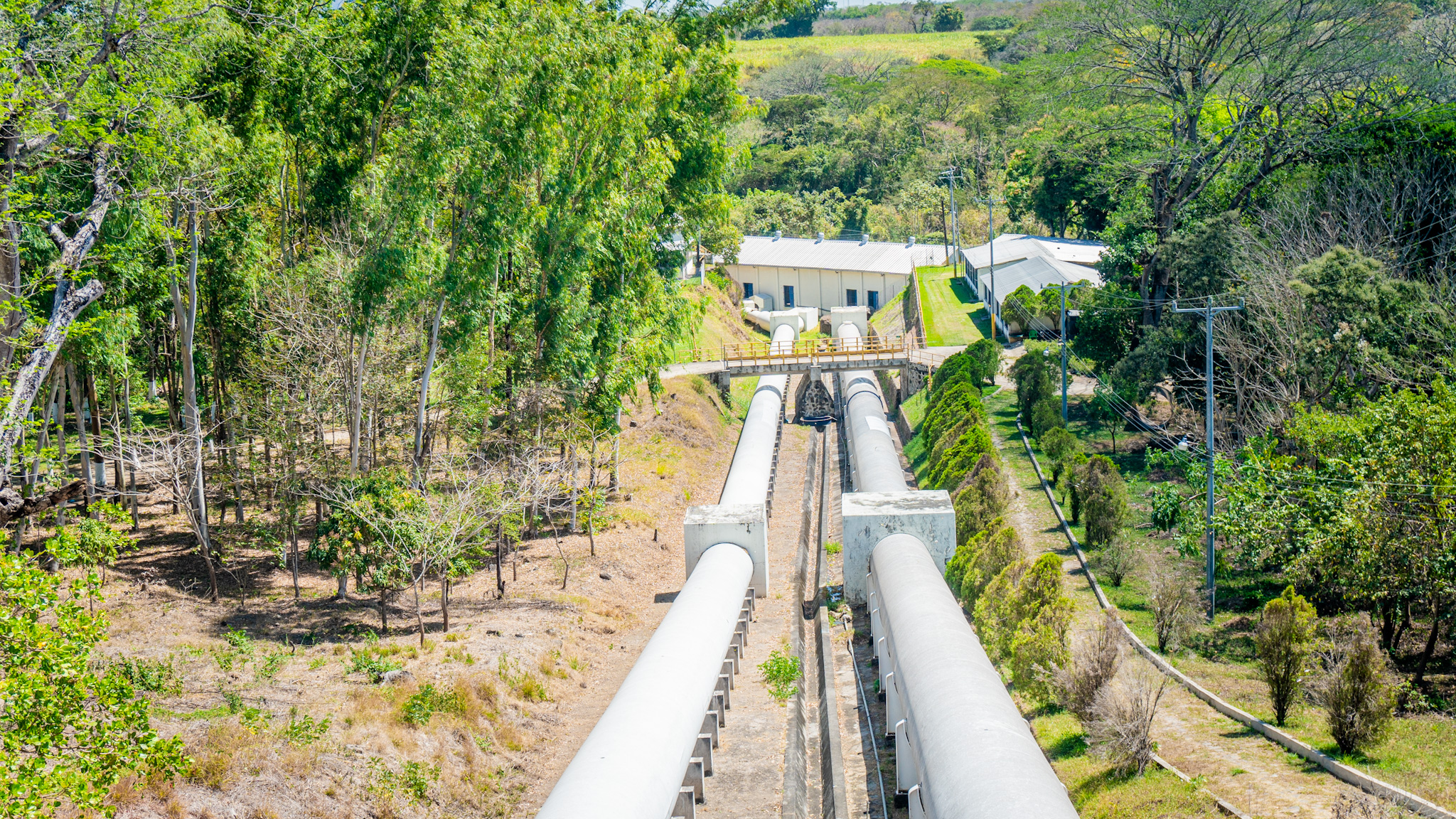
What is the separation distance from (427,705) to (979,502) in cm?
1489

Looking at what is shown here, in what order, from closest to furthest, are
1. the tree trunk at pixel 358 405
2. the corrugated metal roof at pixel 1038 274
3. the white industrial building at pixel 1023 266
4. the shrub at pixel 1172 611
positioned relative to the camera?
the shrub at pixel 1172 611 < the tree trunk at pixel 358 405 < the white industrial building at pixel 1023 266 < the corrugated metal roof at pixel 1038 274

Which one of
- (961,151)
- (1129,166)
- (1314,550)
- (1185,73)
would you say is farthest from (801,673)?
(961,151)

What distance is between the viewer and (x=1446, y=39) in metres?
37.2

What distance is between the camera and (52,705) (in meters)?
8.41

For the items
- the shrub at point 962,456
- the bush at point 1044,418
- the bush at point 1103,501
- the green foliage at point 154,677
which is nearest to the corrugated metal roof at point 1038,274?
the bush at point 1044,418

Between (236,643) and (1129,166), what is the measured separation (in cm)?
3701

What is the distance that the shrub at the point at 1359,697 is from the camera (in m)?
14.7

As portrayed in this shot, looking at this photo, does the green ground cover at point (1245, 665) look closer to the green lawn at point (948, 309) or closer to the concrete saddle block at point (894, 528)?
the concrete saddle block at point (894, 528)

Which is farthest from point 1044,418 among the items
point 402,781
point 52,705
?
point 52,705

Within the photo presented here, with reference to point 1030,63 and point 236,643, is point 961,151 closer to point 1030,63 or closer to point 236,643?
point 1030,63

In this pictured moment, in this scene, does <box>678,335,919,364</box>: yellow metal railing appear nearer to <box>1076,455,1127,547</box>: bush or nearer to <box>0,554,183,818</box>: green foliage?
<box>1076,455,1127,547</box>: bush

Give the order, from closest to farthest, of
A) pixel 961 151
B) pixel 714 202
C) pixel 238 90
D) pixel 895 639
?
pixel 895 639 < pixel 238 90 < pixel 714 202 < pixel 961 151

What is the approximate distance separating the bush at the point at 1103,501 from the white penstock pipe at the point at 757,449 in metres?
8.79

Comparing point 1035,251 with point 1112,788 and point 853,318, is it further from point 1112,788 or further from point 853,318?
point 1112,788
